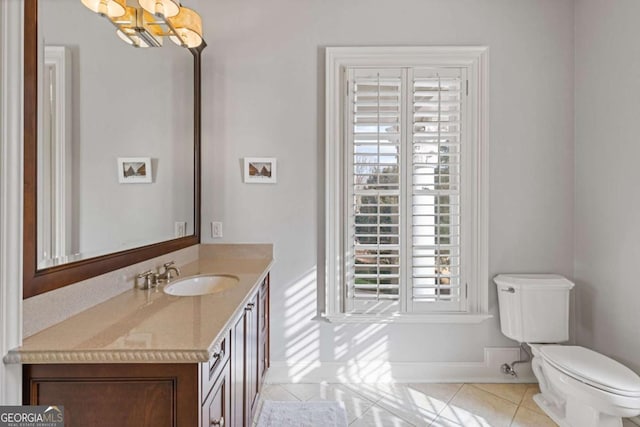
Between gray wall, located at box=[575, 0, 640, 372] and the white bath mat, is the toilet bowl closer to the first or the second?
gray wall, located at box=[575, 0, 640, 372]

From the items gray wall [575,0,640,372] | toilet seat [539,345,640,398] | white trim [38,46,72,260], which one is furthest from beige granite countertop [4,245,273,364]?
gray wall [575,0,640,372]

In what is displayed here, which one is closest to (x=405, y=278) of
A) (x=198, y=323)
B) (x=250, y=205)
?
(x=250, y=205)


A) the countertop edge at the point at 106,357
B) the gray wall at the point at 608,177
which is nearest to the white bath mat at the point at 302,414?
the countertop edge at the point at 106,357

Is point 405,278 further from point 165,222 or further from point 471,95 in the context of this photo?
point 165,222

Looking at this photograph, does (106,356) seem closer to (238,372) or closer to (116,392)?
(116,392)

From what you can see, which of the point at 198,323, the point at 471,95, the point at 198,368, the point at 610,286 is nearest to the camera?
the point at 198,368

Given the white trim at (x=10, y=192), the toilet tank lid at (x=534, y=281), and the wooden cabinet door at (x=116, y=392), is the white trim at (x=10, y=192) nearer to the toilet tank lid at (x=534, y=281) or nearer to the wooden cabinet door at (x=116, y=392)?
the wooden cabinet door at (x=116, y=392)

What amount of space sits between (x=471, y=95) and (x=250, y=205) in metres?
1.74

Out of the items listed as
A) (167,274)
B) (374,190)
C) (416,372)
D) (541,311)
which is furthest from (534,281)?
(167,274)

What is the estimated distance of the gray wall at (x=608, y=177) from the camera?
1850 mm

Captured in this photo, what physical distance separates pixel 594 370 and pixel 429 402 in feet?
3.02

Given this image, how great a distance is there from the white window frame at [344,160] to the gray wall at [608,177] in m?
0.64

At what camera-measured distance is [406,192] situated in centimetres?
226

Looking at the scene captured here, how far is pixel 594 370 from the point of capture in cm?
165
